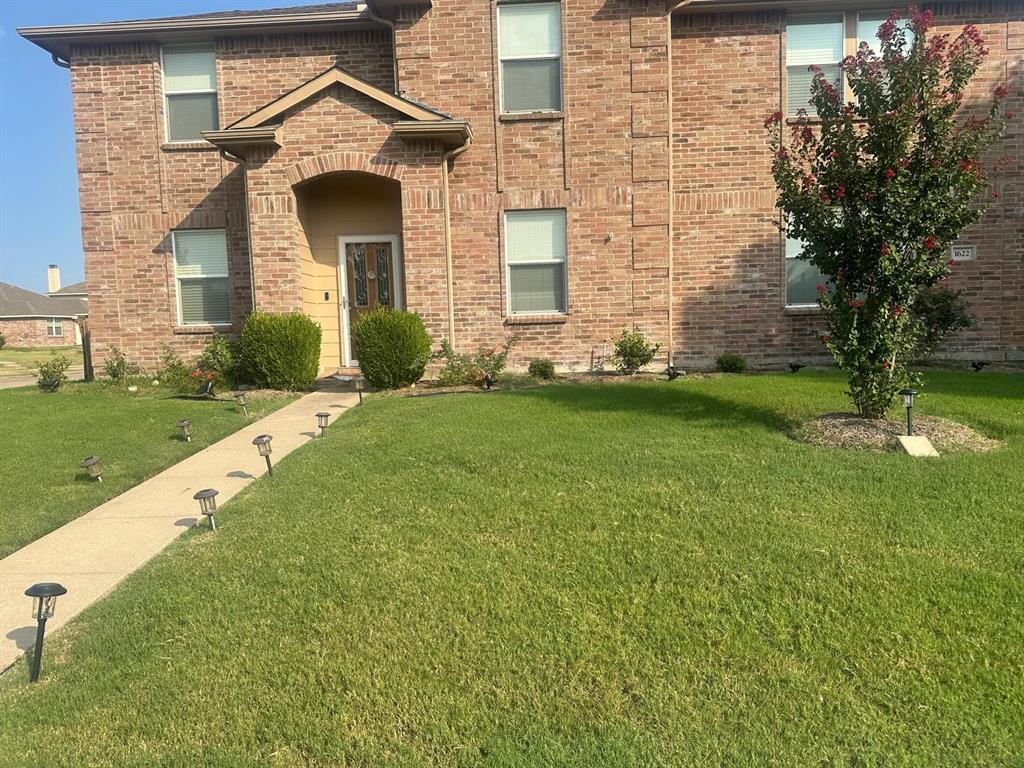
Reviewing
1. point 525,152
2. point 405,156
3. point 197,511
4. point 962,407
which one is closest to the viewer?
point 197,511

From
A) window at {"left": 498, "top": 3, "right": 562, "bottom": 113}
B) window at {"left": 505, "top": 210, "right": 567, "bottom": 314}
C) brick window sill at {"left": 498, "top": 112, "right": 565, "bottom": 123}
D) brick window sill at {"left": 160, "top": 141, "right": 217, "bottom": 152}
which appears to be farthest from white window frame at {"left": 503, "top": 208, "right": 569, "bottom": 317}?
brick window sill at {"left": 160, "top": 141, "right": 217, "bottom": 152}

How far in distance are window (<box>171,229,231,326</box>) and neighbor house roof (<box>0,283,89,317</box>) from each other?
137ft

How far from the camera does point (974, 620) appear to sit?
3.20 metres

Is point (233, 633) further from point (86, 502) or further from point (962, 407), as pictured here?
point (962, 407)

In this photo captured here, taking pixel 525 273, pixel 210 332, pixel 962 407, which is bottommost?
pixel 962 407

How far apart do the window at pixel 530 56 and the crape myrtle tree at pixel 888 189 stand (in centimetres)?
612

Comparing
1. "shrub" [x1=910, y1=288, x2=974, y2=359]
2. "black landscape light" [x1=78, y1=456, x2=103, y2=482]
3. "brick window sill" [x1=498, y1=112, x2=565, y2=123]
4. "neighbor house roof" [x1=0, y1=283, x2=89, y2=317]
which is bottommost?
"black landscape light" [x1=78, y1=456, x2=103, y2=482]

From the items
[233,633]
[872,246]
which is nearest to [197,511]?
[233,633]

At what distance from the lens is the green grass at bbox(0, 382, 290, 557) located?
5.68 meters

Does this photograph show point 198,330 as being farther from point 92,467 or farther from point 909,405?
point 909,405

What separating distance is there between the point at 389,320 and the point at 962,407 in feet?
23.3

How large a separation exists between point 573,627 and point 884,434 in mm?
4238

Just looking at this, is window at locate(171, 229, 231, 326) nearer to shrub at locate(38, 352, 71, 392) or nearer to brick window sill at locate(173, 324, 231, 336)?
brick window sill at locate(173, 324, 231, 336)

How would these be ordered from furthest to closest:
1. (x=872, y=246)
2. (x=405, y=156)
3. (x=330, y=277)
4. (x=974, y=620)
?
(x=330, y=277)
(x=405, y=156)
(x=872, y=246)
(x=974, y=620)
